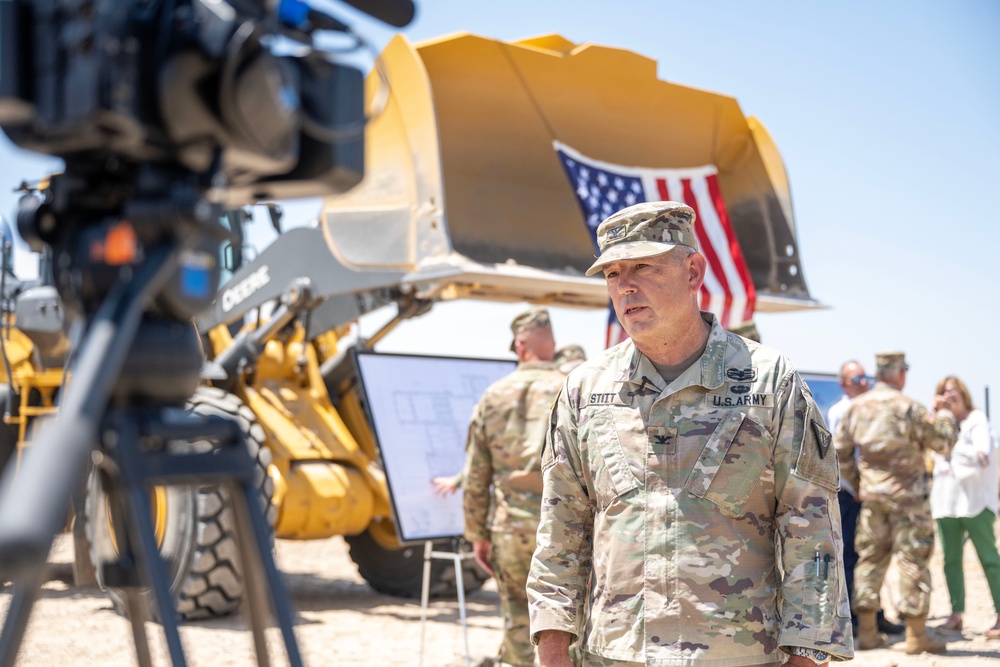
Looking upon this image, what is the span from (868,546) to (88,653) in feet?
16.1

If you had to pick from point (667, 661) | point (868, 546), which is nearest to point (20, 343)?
point (868, 546)

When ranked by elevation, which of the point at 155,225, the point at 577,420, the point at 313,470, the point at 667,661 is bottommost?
the point at 313,470

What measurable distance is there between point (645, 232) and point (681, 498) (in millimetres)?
674

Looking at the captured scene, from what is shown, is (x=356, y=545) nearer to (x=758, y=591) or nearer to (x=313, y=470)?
(x=313, y=470)

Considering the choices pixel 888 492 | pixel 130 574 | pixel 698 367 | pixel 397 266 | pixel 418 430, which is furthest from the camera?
pixel 888 492

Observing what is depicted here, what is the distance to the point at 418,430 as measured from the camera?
6465mm

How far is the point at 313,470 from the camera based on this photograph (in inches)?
294

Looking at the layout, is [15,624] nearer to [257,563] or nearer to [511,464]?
[257,563]

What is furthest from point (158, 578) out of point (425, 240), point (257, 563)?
point (425, 240)

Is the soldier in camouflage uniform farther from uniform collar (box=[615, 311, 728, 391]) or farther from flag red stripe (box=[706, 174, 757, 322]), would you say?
flag red stripe (box=[706, 174, 757, 322])

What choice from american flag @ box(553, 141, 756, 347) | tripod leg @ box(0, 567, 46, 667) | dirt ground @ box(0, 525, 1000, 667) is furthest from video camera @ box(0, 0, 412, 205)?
american flag @ box(553, 141, 756, 347)

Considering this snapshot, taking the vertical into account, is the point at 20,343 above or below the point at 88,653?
above

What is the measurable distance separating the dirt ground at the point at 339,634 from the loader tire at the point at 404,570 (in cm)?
11

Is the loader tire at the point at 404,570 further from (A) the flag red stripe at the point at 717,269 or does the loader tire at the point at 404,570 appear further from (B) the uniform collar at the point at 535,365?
(B) the uniform collar at the point at 535,365
